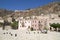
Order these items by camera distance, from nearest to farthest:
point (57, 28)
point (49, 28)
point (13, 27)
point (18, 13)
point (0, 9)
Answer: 1. point (57, 28)
2. point (49, 28)
3. point (13, 27)
4. point (18, 13)
5. point (0, 9)

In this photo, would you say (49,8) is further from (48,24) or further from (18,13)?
(48,24)

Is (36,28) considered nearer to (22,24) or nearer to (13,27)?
(22,24)

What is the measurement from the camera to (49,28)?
6344cm

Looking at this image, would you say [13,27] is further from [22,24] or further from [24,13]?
[24,13]

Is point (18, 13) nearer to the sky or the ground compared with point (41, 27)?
nearer to the sky

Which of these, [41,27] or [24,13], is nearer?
[41,27]

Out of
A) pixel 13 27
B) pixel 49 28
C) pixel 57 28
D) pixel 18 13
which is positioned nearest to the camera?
pixel 57 28

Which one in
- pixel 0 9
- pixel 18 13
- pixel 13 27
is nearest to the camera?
pixel 13 27

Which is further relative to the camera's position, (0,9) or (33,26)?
(0,9)

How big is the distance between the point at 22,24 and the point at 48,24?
37.8 feet

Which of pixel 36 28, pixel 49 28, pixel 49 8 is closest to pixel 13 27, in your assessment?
pixel 36 28

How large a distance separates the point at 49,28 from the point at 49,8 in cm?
6440

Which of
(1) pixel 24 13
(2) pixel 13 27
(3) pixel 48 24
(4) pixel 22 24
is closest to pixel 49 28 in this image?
(3) pixel 48 24

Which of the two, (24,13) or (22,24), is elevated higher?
(24,13)
